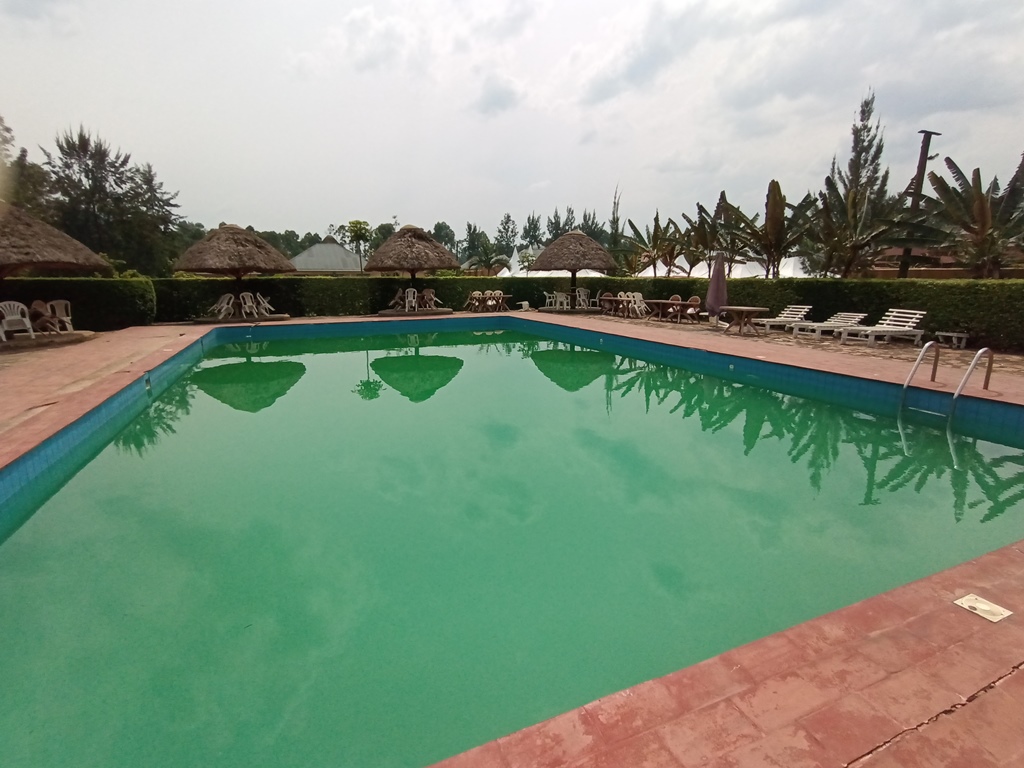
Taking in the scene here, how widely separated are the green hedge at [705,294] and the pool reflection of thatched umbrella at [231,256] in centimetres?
68

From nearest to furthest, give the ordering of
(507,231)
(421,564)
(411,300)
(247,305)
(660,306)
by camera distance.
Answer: (421,564), (247,305), (660,306), (411,300), (507,231)

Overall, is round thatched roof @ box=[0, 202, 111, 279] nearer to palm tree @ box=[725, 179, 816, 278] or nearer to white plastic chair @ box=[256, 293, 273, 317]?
white plastic chair @ box=[256, 293, 273, 317]

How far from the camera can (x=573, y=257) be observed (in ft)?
65.3

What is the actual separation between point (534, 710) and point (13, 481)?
486 centimetres

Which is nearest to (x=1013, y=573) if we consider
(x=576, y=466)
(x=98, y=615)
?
(x=576, y=466)

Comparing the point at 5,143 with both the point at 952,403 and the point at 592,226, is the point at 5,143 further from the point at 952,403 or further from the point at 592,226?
the point at 592,226

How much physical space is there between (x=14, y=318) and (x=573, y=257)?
16149 mm

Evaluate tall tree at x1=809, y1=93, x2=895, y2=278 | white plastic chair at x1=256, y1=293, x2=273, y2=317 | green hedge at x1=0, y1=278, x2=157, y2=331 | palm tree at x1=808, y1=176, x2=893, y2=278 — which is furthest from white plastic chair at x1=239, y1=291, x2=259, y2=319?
tall tree at x1=809, y1=93, x2=895, y2=278

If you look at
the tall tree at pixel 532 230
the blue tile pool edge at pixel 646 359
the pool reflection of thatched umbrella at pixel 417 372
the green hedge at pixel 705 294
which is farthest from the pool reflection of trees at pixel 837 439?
the tall tree at pixel 532 230

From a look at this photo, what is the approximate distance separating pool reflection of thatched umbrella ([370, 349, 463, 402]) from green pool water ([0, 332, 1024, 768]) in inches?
76.9

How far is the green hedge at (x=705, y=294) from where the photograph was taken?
10.1 m

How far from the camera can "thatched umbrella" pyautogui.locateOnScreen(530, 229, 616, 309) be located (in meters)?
19.8

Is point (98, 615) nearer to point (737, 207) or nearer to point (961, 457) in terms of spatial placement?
point (961, 457)

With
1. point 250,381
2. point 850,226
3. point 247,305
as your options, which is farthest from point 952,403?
point 247,305
